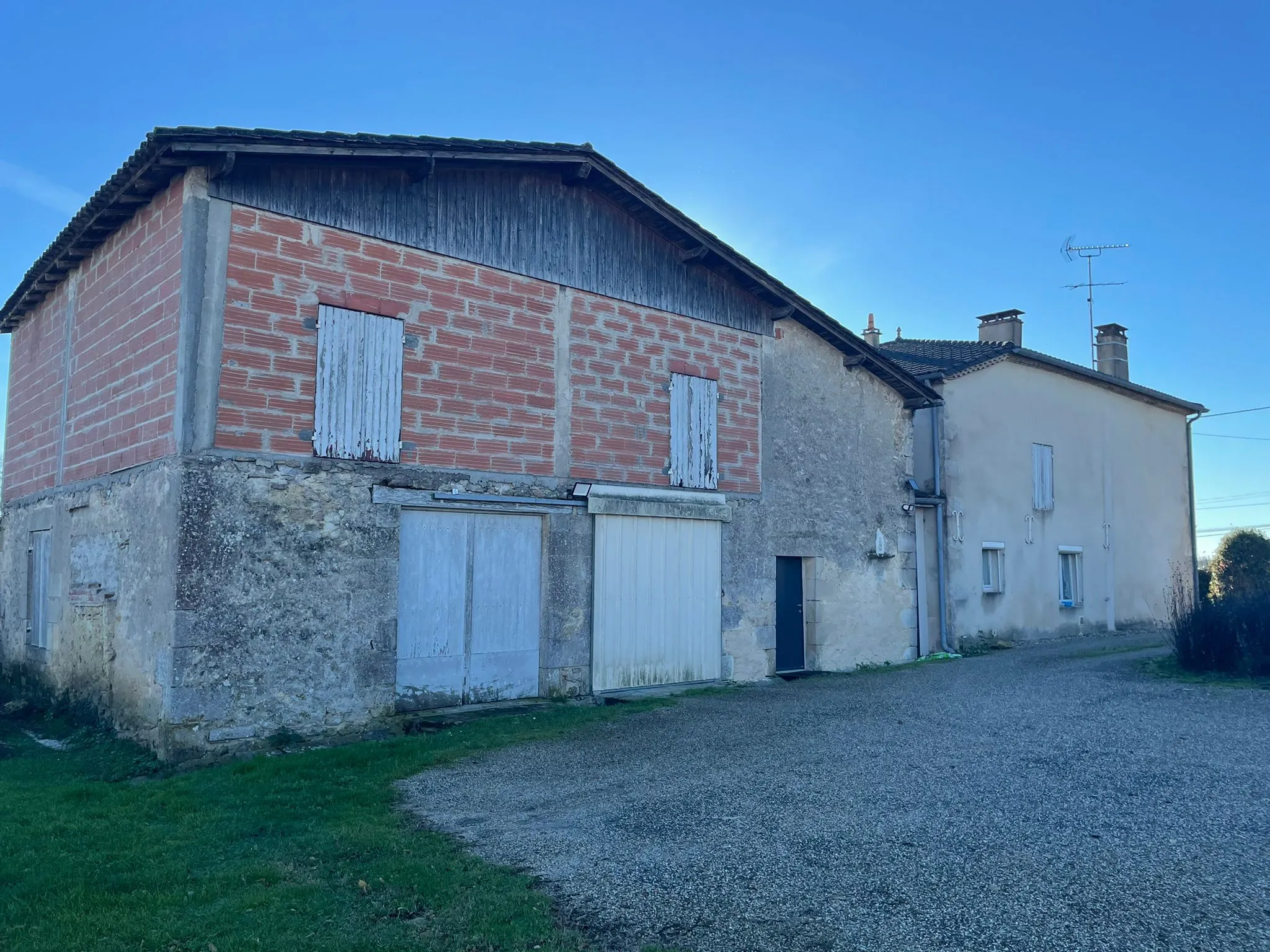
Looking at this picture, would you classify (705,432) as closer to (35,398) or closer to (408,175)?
(408,175)

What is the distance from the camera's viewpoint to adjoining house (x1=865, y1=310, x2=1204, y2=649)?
1741 cm

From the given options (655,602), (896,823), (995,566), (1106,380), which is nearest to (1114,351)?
(1106,380)

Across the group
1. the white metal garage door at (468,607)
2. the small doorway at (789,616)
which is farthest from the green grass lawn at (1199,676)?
the white metal garage door at (468,607)

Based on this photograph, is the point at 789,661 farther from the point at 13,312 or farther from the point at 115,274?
the point at 13,312

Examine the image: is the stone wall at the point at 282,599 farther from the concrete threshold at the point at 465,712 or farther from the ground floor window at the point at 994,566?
the ground floor window at the point at 994,566

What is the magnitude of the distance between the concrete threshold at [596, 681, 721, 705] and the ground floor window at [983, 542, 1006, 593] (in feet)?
26.8

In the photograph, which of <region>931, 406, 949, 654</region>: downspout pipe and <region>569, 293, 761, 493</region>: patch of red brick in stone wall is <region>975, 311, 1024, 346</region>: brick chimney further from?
<region>569, 293, 761, 493</region>: patch of red brick in stone wall

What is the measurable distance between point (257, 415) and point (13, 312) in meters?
7.50

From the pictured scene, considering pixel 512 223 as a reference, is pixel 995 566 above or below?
below

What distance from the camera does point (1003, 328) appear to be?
21.3 metres

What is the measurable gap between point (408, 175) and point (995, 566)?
13.5 meters

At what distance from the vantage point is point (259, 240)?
878cm

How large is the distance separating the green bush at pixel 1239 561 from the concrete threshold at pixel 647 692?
17304mm

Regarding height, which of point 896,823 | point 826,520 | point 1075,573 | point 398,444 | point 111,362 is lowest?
point 896,823
